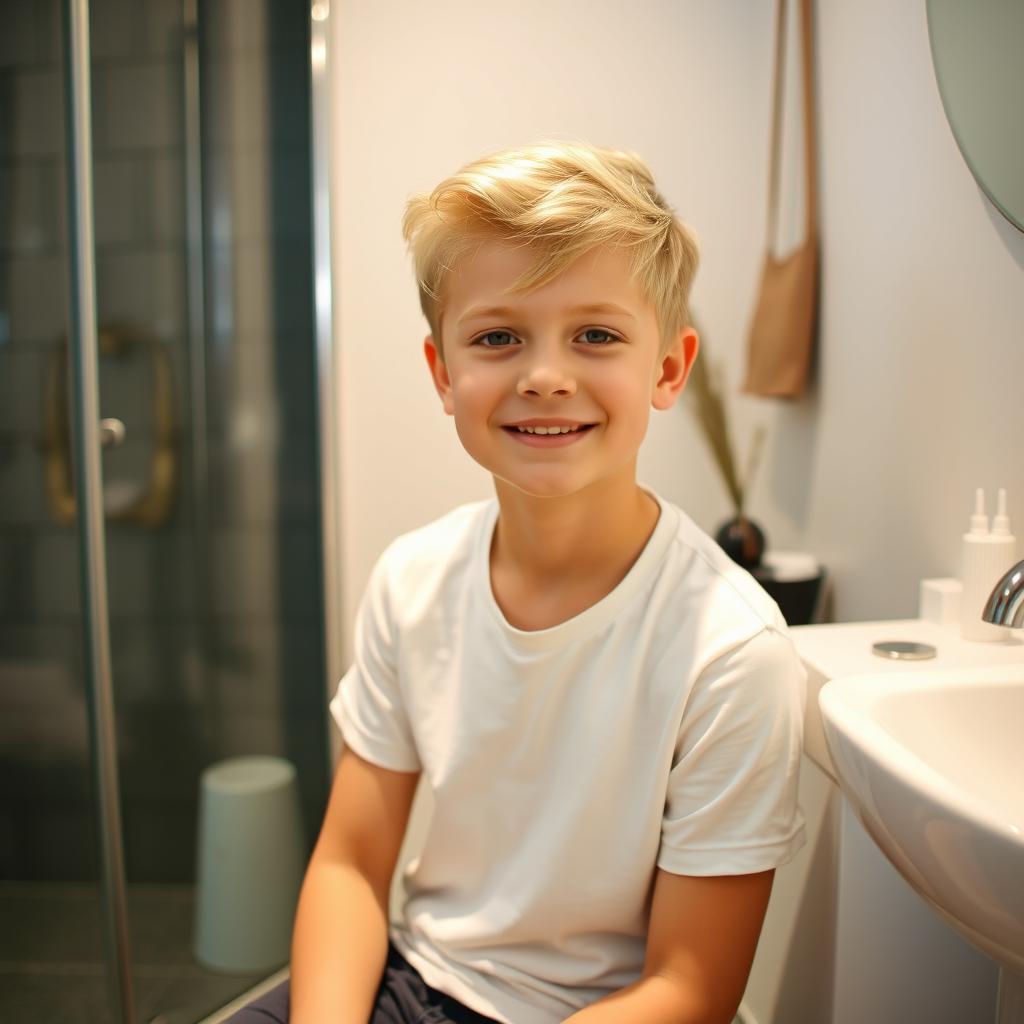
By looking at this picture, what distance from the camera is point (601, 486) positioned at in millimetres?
873

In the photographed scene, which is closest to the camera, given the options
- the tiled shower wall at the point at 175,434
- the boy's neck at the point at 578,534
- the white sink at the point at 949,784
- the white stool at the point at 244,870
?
the white sink at the point at 949,784

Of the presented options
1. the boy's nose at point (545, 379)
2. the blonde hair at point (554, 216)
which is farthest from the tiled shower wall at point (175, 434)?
the boy's nose at point (545, 379)

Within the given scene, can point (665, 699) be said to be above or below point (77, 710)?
above

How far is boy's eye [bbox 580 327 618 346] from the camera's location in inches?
31.8

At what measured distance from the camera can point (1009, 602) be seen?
28.8 inches

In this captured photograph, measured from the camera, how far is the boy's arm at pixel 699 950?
737 millimetres

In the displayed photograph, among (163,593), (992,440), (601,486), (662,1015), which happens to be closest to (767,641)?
(601,486)

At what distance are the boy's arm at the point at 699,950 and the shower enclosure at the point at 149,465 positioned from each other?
915mm

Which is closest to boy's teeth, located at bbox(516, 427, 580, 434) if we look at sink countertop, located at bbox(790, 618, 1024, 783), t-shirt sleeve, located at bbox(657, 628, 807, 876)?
t-shirt sleeve, located at bbox(657, 628, 807, 876)

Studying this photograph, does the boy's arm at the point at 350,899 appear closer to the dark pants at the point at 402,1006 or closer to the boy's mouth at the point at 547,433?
the dark pants at the point at 402,1006

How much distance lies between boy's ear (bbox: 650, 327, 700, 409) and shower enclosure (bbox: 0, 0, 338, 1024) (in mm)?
830

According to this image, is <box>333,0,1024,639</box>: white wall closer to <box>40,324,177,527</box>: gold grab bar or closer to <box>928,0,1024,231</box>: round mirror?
<box>928,0,1024,231</box>: round mirror

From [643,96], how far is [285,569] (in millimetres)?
1166

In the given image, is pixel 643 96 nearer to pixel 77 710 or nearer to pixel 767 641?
pixel 767 641
